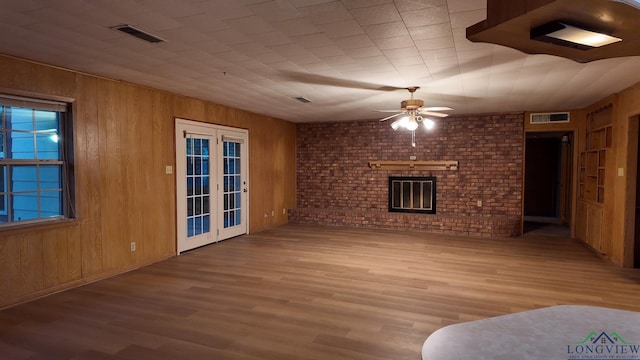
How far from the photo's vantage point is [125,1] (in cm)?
235

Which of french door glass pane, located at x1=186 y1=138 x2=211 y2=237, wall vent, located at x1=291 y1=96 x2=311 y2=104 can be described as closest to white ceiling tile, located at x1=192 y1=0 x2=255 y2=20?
wall vent, located at x1=291 y1=96 x2=311 y2=104

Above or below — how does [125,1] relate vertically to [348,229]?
above

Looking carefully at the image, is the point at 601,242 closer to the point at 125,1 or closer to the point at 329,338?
the point at 329,338

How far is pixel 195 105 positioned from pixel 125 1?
346cm

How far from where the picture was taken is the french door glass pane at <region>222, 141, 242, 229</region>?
656cm

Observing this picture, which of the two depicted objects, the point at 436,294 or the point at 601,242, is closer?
the point at 436,294

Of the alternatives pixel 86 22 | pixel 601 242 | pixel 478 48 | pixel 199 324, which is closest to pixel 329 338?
pixel 199 324

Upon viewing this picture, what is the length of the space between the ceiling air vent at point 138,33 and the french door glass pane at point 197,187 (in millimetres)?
2751

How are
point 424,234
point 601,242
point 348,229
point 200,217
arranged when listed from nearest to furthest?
point 601,242 → point 200,217 → point 424,234 → point 348,229

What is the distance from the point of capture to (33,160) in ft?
12.3

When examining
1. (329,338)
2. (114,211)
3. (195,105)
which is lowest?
(329,338)

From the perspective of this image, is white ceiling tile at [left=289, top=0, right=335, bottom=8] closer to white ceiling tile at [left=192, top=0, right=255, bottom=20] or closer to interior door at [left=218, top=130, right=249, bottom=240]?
white ceiling tile at [left=192, top=0, right=255, bottom=20]

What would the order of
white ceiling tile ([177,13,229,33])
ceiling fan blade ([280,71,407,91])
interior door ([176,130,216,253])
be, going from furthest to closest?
interior door ([176,130,216,253]) < ceiling fan blade ([280,71,407,91]) < white ceiling tile ([177,13,229,33])

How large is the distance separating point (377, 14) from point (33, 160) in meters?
3.59
